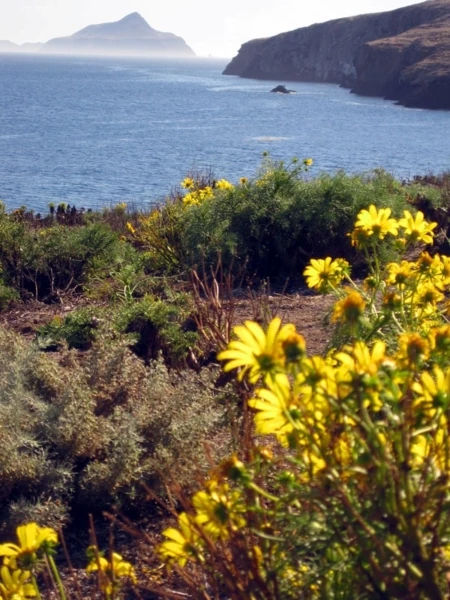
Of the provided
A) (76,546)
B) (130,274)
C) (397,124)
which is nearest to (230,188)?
(130,274)

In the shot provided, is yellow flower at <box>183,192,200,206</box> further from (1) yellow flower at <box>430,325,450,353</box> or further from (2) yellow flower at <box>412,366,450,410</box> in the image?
(2) yellow flower at <box>412,366,450,410</box>

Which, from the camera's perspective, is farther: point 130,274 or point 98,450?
point 130,274

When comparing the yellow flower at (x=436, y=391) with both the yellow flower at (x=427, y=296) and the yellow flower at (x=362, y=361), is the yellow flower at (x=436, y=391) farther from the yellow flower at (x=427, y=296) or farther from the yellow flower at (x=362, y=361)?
the yellow flower at (x=427, y=296)

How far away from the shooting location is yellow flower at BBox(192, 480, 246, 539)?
60.1 inches

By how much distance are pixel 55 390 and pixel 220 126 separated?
45.3 meters

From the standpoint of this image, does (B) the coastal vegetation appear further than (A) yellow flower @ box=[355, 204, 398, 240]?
No

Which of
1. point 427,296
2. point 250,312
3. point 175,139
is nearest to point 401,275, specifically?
point 427,296

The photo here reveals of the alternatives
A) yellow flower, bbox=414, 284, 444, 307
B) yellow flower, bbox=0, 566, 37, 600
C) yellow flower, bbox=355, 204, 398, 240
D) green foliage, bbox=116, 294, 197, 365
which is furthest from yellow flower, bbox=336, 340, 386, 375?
green foliage, bbox=116, 294, 197, 365

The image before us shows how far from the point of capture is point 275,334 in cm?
146

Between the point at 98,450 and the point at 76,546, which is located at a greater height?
the point at 98,450

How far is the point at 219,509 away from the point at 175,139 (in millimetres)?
40524

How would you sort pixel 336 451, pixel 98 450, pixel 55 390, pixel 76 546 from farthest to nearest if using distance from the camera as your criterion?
pixel 55 390 → pixel 98 450 → pixel 76 546 → pixel 336 451

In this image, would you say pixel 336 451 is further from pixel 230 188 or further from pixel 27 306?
pixel 230 188

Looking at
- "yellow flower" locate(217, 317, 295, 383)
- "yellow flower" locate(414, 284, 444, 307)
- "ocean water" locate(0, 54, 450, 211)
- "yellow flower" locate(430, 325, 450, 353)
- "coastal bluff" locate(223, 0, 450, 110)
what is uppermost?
"coastal bluff" locate(223, 0, 450, 110)
